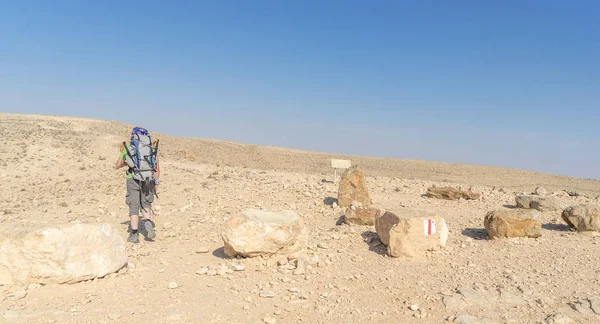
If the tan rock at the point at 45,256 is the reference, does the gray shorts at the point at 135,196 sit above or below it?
above

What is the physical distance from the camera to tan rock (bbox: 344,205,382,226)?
813 cm

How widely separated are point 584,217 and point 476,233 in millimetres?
1923

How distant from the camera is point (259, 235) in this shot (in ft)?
20.7

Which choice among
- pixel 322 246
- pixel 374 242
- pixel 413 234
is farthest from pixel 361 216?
pixel 413 234

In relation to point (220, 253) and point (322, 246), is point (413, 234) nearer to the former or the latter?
point (322, 246)

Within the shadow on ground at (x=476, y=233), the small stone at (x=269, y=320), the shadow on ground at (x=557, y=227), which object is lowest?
the small stone at (x=269, y=320)

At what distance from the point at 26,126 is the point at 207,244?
2409cm

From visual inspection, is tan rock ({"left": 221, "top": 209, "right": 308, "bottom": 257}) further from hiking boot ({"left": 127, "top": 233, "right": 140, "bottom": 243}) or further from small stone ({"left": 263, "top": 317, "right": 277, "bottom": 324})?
hiking boot ({"left": 127, "top": 233, "right": 140, "bottom": 243})

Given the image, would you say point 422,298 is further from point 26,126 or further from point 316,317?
point 26,126

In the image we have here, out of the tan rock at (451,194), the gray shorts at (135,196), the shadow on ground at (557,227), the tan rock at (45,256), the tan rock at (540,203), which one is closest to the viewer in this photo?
the tan rock at (45,256)

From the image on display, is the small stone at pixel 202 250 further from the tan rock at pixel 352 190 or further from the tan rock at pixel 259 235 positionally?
the tan rock at pixel 352 190

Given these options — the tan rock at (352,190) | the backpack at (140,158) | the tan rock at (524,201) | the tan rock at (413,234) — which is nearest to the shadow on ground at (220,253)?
the backpack at (140,158)

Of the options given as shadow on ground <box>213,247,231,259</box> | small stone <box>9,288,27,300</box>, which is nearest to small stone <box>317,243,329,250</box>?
shadow on ground <box>213,247,231,259</box>

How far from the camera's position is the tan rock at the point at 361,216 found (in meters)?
8.13
